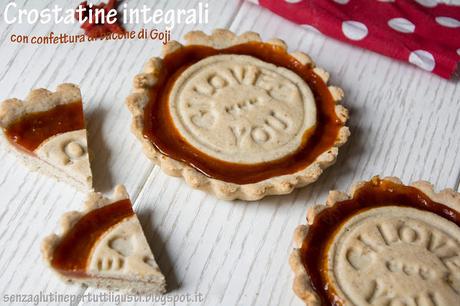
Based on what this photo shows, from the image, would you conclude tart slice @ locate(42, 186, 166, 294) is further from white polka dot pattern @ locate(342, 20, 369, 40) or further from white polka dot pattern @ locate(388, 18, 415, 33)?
white polka dot pattern @ locate(388, 18, 415, 33)

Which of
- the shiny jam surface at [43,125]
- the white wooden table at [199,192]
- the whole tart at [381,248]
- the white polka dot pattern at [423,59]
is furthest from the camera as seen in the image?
the white polka dot pattern at [423,59]

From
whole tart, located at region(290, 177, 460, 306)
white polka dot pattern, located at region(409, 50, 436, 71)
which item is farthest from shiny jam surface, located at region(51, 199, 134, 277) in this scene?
white polka dot pattern, located at region(409, 50, 436, 71)

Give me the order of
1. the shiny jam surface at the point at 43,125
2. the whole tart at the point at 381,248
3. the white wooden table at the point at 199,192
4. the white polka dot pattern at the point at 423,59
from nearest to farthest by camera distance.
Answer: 1. the whole tart at the point at 381,248
2. the white wooden table at the point at 199,192
3. the shiny jam surface at the point at 43,125
4. the white polka dot pattern at the point at 423,59

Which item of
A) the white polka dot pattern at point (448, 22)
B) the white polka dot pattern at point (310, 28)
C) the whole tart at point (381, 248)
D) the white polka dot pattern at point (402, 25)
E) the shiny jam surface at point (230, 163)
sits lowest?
the whole tart at point (381, 248)

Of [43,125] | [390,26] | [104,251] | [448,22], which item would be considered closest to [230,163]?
[104,251]

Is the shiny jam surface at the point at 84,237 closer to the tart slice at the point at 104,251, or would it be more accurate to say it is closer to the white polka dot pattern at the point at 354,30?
the tart slice at the point at 104,251

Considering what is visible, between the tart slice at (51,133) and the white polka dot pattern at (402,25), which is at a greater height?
the white polka dot pattern at (402,25)

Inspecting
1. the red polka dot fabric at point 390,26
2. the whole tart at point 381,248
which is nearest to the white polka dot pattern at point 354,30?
the red polka dot fabric at point 390,26
